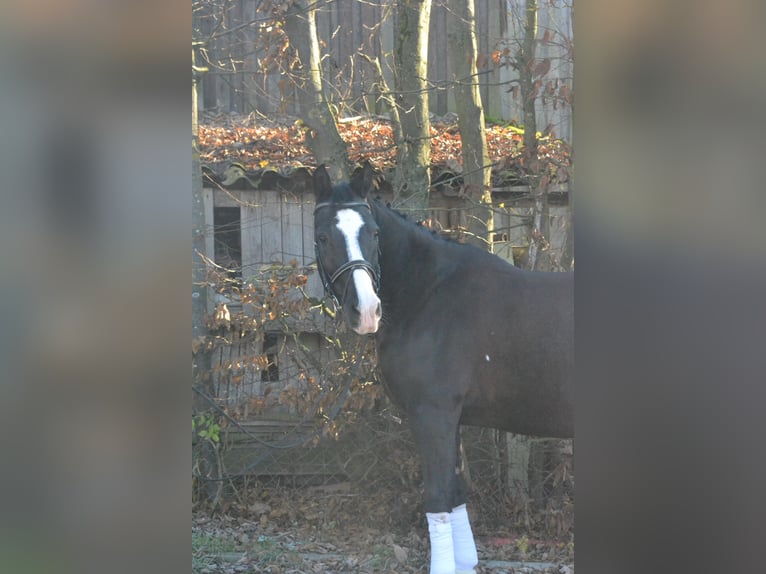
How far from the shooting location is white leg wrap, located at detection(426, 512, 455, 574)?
3584 mm

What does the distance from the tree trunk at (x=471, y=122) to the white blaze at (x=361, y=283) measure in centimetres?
145

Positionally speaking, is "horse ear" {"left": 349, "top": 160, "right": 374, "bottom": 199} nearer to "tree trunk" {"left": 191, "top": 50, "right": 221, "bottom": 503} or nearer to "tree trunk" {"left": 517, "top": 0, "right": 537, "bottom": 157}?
"tree trunk" {"left": 191, "top": 50, "right": 221, "bottom": 503}

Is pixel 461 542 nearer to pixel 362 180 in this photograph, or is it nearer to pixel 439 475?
pixel 439 475

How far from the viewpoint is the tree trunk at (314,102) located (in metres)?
4.63

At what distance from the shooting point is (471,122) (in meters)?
4.76

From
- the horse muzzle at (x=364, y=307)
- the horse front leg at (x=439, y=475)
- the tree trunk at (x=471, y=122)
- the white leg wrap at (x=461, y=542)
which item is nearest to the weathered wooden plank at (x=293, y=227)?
the tree trunk at (x=471, y=122)

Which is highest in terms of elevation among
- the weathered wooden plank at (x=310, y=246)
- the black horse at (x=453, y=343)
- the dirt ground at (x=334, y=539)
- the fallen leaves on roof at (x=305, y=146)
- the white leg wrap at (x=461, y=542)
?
the fallen leaves on roof at (x=305, y=146)

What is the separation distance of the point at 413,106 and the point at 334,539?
8.60ft

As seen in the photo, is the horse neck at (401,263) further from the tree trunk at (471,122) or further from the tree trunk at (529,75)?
the tree trunk at (529,75)

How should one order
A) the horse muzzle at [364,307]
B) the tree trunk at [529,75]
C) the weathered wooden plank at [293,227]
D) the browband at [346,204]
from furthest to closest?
the weathered wooden plank at [293,227] < the tree trunk at [529,75] < the browband at [346,204] < the horse muzzle at [364,307]
